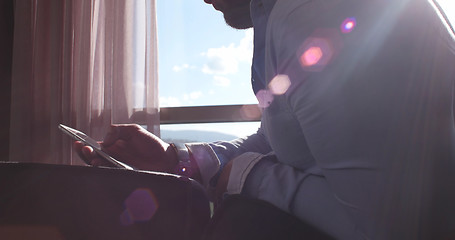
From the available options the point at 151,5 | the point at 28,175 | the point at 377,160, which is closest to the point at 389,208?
the point at 377,160

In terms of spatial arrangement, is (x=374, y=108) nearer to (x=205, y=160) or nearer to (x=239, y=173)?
(x=239, y=173)

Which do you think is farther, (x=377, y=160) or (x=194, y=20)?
(x=194, y=20)

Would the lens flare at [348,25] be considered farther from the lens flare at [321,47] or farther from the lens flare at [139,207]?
the lens flare at [139,207]

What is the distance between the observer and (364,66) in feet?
1.14

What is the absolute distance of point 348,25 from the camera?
36 centimetres

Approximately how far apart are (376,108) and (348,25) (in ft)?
0.33

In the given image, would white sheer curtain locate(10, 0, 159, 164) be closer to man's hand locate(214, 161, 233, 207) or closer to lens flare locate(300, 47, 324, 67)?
man's hand locate(214, 161, 233, 207)

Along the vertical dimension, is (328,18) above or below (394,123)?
above

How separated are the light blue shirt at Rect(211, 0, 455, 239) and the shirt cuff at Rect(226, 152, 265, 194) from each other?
13 cm

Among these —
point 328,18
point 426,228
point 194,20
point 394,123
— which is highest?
point 194,20

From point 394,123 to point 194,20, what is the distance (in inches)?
72.8

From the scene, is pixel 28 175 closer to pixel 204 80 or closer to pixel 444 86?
pixel 444 86

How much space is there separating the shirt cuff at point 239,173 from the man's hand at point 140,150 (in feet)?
0.72

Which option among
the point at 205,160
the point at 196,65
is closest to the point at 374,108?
the point at 205,160
